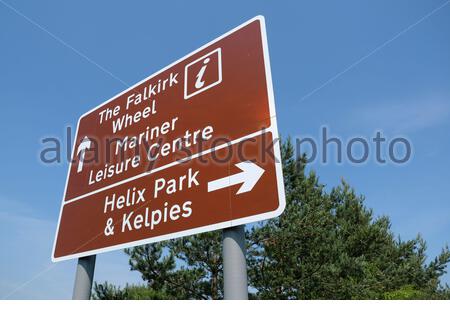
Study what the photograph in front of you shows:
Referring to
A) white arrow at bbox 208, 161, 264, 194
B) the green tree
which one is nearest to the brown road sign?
white arrow at bbox 208, 161, 264, 194

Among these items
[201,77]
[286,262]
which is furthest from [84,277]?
[286,262]

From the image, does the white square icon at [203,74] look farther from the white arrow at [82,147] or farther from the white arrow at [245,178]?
A: the white arrow at [82,147]

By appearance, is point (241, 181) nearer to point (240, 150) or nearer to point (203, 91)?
point (240, 150)

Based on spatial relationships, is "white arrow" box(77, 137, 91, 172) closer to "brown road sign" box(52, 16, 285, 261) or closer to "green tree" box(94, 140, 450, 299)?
"brown road sign" box(52, 16, 285, 261)

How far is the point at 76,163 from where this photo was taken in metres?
4.37

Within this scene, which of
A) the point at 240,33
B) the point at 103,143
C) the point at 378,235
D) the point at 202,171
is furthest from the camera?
the point at 378,235

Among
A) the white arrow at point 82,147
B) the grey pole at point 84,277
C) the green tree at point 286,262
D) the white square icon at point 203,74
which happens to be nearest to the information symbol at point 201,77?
the white square icon at point 203,74

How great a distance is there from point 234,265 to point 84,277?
6.94 feet

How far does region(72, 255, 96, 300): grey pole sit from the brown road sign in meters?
0.16

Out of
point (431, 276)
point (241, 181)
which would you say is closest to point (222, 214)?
point (241, 181)

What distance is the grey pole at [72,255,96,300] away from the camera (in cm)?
367
